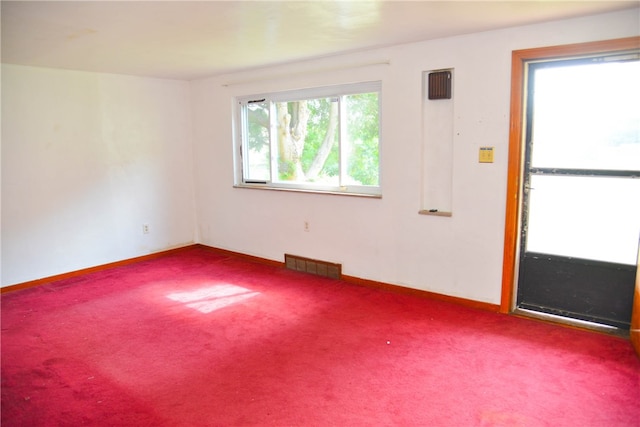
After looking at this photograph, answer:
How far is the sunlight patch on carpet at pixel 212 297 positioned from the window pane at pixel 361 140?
1535 mm

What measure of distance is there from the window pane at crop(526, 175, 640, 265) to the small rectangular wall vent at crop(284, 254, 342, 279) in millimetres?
1895

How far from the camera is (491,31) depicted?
3.49 m

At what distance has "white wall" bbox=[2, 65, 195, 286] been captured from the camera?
4465 millimetres

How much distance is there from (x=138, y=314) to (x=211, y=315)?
2.12 ft

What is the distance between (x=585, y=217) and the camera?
3.38 m

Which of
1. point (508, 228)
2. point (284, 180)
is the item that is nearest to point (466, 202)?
point (508, 228)

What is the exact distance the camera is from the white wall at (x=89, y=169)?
446cm

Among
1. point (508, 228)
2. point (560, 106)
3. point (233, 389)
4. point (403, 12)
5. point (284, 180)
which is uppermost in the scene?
point (403, 12)

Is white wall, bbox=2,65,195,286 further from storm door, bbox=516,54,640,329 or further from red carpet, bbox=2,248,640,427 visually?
storm door, bbox=516,54,640,329

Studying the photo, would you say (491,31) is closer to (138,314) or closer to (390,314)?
(390,314)

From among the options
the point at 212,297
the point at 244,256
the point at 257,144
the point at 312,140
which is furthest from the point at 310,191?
the point at 212,297

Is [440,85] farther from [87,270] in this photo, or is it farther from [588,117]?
[87,270]

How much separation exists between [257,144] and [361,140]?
1559mm

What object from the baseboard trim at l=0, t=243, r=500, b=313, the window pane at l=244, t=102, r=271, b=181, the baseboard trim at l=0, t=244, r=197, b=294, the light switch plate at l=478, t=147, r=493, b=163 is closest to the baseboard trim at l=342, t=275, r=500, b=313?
the baseboard trim at l=0, t=243, r=500, b=313
